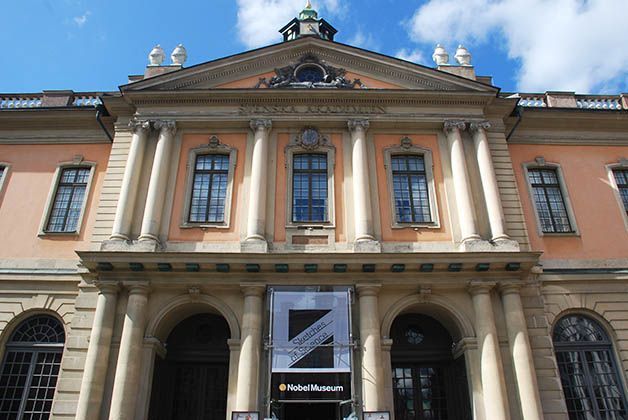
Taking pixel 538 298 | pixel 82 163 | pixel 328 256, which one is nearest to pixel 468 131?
pixel 538 298

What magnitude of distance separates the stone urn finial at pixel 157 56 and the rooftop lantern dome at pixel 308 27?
605 centimetres

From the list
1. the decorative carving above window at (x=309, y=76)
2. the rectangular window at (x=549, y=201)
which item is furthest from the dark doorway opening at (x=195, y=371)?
the rectangular window at (x=549, y=201)

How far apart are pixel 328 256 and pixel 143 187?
6.26 metres

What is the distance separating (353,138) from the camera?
1534 cm

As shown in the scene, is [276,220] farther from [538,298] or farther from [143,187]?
[538,298]

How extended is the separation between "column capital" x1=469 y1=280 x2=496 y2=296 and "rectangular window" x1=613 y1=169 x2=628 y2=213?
637 cm

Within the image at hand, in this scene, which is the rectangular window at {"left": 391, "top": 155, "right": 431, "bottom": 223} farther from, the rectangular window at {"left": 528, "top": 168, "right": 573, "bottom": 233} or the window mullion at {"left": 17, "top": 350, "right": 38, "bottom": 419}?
the window mullion at {"left": 17, "top": 350, "right": 38, "bottom": 419}

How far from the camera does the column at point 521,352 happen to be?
11.8 metres

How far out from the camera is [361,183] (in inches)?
570

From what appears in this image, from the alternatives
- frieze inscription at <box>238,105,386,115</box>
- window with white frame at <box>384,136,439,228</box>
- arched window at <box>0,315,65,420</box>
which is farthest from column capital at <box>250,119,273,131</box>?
arched window at <box>0,315,65,420</box>

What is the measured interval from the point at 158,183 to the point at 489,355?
10.5 metres

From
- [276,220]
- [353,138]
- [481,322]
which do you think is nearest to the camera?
[481,322]

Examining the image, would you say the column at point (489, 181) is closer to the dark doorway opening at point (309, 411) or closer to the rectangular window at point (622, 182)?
the rectangular window at point (622, 182)

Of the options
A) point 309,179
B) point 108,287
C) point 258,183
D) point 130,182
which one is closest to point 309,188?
point 309,179
